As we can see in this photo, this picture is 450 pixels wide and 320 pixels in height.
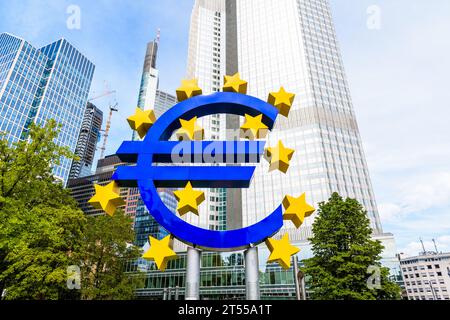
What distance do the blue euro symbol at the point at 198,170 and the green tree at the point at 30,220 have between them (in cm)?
577

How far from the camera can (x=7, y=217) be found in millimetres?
12422

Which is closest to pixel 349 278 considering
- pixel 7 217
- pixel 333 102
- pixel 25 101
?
pixel 7 217

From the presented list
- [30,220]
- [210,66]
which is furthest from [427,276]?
[30,220]

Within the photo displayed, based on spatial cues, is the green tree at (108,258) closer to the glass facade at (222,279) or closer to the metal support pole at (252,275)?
the metal support pole at (252,275)

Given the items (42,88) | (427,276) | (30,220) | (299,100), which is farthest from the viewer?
(42,88)

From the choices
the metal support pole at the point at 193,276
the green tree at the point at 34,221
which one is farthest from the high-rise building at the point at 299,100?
the metal support pole at the point at 193,276

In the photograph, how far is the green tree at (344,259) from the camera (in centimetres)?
1802

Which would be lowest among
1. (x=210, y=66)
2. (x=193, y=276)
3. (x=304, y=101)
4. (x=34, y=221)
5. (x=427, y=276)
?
(x=193, y=276)

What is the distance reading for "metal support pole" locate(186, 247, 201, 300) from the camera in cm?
950

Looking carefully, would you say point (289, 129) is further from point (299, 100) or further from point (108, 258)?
Answer: point (108, 258)

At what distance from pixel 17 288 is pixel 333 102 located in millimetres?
86467

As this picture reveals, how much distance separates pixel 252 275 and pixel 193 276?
6.53 ft

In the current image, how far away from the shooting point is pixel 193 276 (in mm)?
9766

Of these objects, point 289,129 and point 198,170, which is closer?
point 198,170
